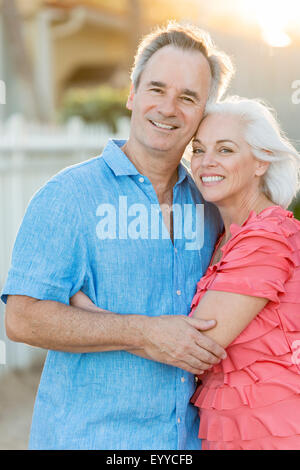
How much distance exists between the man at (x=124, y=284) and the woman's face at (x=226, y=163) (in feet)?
0.28

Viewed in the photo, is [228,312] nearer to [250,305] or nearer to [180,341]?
[250,305]

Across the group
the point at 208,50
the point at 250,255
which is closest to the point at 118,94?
the point at 208,50

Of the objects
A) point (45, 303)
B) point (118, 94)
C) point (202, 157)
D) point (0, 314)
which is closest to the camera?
point (45, 303)

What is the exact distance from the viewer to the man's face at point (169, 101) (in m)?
2.26

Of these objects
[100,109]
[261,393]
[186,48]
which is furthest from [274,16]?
[100,109]

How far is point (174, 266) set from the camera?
2.17m

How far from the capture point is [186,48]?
230 centimetres

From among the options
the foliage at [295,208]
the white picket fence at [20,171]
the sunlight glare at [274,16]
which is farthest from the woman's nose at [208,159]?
the white picket fence at [20,171]

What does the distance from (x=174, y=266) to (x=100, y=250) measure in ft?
0.92

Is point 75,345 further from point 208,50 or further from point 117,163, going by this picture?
point 208,50

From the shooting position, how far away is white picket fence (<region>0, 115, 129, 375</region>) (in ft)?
15.5

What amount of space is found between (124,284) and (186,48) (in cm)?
90

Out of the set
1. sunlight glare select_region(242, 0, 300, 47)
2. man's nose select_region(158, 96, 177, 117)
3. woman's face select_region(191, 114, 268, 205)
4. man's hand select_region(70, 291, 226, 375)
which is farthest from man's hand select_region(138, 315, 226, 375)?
sunlight glare select_region(242, 0, 300, 47)

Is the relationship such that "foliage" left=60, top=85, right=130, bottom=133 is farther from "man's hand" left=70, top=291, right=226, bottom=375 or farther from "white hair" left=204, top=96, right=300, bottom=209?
"man's hand" left=70, top=291, right=226, bottom=375
